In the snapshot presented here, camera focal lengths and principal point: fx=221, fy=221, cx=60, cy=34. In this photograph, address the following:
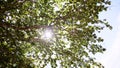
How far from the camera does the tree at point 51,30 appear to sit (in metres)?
13.0

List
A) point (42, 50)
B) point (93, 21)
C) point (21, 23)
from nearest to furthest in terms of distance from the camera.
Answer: point (93, 21) < point (21, 23) < point (42, 50)

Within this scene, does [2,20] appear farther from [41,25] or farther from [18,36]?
[41,25]

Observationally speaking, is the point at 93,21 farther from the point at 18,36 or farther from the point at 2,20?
the point at 2,20

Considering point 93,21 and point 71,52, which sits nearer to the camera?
point 93,21

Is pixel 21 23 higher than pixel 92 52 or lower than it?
higher

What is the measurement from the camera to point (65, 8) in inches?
527

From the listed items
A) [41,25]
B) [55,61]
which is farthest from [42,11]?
[55,61]

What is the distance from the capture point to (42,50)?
15.2 metres

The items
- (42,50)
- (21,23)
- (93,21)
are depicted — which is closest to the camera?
(93,21)

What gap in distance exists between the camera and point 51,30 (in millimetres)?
14023

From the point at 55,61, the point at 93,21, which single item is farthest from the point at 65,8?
the point at 55,61

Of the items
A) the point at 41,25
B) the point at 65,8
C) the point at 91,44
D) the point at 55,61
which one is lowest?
the point at 55,61

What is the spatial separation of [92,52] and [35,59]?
4.39 meters

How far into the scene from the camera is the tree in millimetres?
12992
